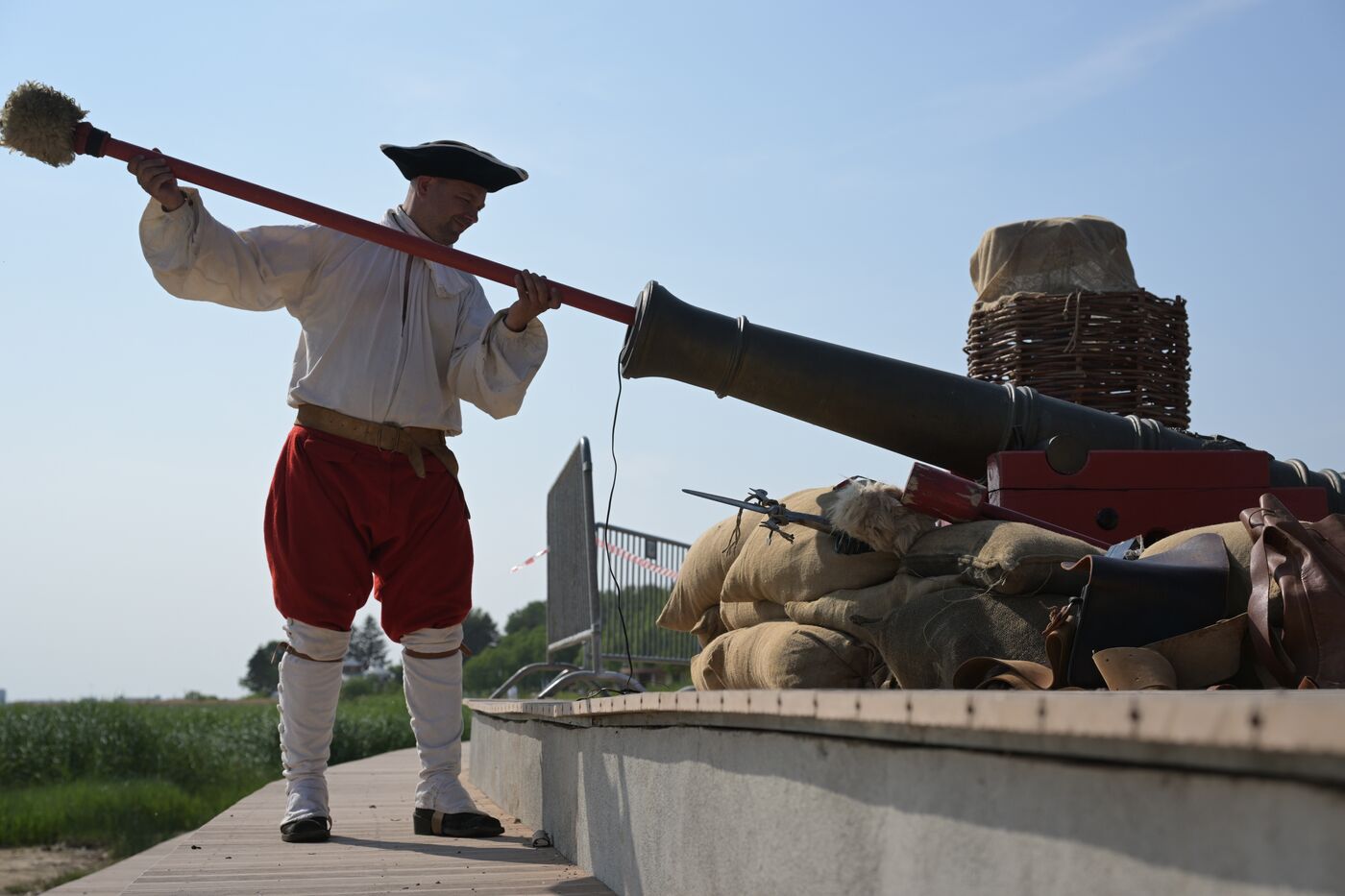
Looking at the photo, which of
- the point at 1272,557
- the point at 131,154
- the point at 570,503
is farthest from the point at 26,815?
the point at 1272,557

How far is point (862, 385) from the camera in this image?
12.0ft

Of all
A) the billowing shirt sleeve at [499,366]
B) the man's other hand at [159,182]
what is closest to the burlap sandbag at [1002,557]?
the billowing shirt sleeve at [499,366]

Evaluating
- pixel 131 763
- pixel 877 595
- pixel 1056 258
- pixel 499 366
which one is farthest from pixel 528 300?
pixel 131 763

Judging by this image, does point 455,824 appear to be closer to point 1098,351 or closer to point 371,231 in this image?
point 371,231

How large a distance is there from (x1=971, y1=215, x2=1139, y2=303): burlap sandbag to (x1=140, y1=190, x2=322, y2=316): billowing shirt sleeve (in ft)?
8.88

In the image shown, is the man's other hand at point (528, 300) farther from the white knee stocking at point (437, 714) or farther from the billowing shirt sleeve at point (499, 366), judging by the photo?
the white knee stocking at point (437, 714)

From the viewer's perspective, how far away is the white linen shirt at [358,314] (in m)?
3.84

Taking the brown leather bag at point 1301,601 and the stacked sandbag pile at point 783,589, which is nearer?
the brown leather bag at point 1301,601

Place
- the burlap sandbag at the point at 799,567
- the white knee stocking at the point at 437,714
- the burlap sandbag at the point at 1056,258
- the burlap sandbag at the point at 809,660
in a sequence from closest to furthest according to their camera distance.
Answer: the burlap sandbag at the point at 809,660 < the burlap sandbag at the point at 799,567 < the white knee stocking at the point at 437,714 < the burlap sandbag at the point at 1056,258

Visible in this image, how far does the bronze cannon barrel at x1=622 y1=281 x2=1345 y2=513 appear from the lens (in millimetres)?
3627

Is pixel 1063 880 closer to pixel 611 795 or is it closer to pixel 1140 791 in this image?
pixel 1140 791

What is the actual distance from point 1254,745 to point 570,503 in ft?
22.1

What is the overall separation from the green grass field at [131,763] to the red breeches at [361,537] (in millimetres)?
13084

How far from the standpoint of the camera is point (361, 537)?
3867mm
